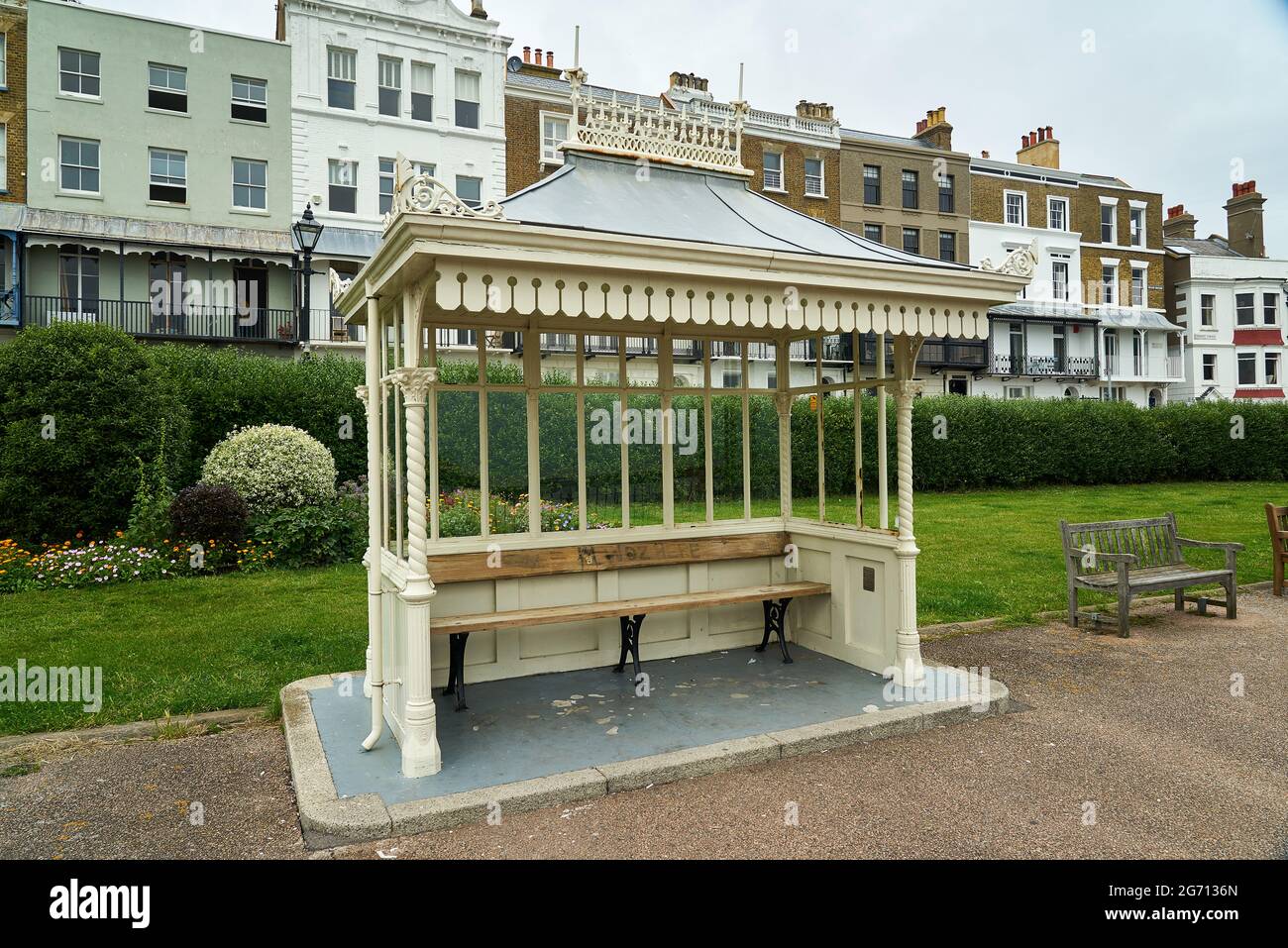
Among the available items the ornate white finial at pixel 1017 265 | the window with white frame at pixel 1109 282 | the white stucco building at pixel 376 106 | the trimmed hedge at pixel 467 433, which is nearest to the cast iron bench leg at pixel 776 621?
the trimmed hedge at pixel 467 433

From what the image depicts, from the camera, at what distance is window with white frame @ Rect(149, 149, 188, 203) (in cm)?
2548

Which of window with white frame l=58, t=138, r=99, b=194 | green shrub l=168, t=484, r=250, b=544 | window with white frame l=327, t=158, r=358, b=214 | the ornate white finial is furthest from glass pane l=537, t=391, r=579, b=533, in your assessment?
window with white frame l=58, t=138, r=99, b=194

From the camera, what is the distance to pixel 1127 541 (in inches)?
378

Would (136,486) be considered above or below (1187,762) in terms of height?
above

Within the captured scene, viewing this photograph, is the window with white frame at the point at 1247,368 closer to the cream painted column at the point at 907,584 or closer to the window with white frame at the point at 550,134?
the window with white frame at the point at 550,134

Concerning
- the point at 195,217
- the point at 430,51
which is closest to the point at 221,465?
the point at 195,217

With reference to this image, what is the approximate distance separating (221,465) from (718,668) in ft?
32.9

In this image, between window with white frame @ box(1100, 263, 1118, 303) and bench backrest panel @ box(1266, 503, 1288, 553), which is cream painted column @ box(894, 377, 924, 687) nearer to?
bench backrest panel @ box(1266, 503, 1288, 553)

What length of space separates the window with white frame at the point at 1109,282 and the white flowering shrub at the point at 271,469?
136 feet

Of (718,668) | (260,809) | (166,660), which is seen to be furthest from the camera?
(166,660)

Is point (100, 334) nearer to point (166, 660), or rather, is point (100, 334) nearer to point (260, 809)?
point (166, 660)

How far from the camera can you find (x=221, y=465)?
13445mm

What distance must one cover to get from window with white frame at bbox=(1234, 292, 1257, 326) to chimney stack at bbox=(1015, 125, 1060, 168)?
12313 millimetres

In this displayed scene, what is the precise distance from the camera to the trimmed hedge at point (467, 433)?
7.51 metres
